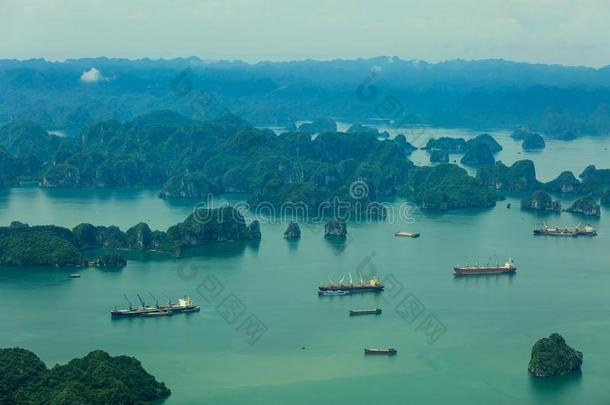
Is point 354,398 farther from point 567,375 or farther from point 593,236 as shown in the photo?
point 593,236

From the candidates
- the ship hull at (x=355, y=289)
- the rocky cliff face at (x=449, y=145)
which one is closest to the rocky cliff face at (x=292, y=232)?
the ship hull at (x=355, y=289)

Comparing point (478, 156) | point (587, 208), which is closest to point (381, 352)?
point (587, 208)

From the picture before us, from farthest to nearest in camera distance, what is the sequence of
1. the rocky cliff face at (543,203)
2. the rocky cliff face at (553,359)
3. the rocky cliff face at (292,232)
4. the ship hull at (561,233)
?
1. the rocky cliff face at (543,203)
2. the ship hull at (561,233)
3. the rocky cliff face at (292,232)
4. the rocky cliff face at (553,359)

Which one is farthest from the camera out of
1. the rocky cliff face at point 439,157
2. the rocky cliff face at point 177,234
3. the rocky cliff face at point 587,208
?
the rocky cliff face at point 439,157

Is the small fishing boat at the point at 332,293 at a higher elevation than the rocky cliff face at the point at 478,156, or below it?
below

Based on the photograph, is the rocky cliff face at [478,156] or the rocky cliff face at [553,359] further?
the rocky cliff face at [478,156]

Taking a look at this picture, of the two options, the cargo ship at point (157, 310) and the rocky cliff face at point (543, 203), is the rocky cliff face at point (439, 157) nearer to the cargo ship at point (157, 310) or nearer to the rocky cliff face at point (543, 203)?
the rocky cliff face at point (543, 203)
